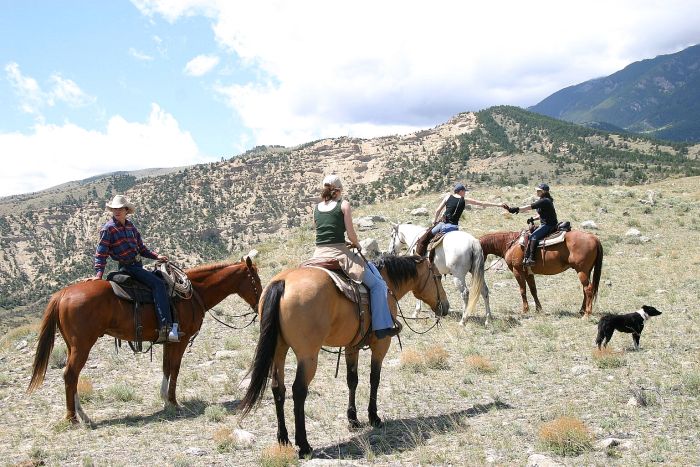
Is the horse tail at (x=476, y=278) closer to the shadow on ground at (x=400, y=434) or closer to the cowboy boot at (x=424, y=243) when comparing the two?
the cowboy boot at (x=424, y=243)

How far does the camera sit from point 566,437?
5.01 meters

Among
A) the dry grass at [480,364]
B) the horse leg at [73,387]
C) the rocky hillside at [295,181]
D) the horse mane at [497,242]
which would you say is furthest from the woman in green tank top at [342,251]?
the rocky hillside at [295,181]

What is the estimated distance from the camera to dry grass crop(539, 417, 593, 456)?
4.91 metres

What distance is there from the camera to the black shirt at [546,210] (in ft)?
40.2

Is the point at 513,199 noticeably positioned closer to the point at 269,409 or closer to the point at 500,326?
the point at 500,326

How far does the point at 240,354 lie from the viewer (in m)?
10.4

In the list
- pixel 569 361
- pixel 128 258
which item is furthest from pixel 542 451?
pixel 128 258

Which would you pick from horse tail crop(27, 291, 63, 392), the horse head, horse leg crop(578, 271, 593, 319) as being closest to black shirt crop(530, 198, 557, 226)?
horse leg crop(578, 271, 593, 319)

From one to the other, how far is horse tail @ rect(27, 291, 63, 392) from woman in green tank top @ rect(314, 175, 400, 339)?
13.0ft

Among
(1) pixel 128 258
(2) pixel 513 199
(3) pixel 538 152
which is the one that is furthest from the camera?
(3) pixel 538 152

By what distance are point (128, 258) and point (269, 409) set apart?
10.3ft

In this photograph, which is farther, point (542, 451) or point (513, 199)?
point (513, 199)

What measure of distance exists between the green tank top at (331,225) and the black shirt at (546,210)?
289 inches

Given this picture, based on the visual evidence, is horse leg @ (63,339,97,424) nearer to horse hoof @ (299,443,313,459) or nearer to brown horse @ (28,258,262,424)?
brown horse @ (28,258,262,424)
